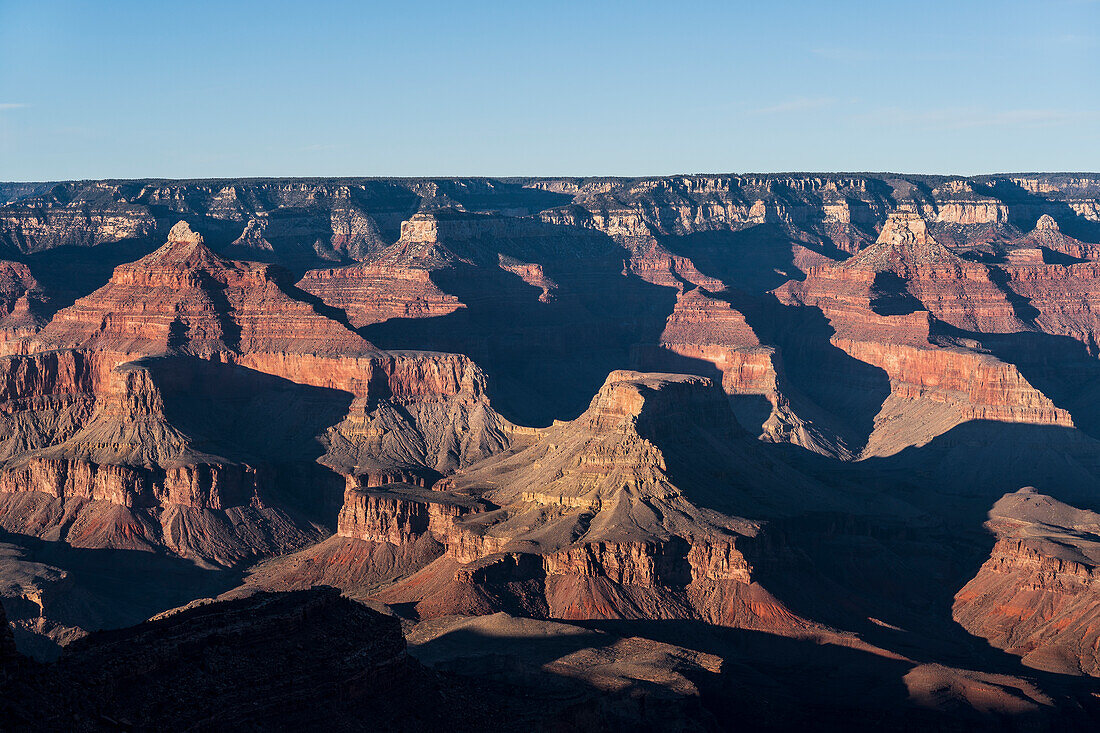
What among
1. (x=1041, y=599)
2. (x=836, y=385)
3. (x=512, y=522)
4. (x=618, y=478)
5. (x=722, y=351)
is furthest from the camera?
(x=836, y=385)

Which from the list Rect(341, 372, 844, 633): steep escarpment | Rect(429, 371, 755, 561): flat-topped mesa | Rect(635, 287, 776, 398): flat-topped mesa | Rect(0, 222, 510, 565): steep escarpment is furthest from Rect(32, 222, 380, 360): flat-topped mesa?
Rect(635, 287, 776, 398): flat-topped mesa

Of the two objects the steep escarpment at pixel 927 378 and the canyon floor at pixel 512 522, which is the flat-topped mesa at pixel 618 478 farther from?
the steep escarpment at pixel 927 378

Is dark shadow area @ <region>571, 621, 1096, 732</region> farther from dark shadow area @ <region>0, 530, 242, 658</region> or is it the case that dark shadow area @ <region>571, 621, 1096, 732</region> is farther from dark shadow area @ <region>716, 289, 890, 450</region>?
dark shadow area @ <region>716, 289, 890, 450</region>

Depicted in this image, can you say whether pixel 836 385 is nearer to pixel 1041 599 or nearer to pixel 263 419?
pixel 263 419

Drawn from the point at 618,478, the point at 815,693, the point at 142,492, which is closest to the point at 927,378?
the point at 618,478

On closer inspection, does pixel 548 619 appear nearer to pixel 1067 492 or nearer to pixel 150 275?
pixel 1067 492

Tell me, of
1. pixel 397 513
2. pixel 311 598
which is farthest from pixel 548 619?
pixel 311 598
